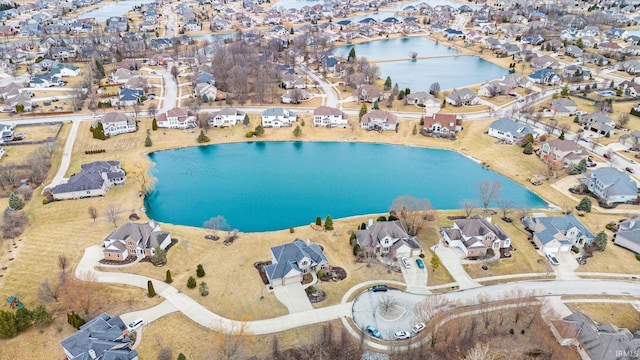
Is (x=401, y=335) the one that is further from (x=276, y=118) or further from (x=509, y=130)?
(x=276, y=118)

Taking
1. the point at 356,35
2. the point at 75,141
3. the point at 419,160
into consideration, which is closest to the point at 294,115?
the point at 419,160

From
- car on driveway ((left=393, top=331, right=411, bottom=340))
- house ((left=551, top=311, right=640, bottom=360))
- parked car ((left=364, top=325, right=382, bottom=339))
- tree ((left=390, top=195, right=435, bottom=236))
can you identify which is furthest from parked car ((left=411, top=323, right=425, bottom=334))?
tree ((left=390, top=195, right=435, bottom=236))

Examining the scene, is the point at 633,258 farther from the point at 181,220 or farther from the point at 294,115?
the point at 294,115

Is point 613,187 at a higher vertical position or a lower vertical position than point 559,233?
lower

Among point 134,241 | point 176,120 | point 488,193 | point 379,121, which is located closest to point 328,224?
point 134,241

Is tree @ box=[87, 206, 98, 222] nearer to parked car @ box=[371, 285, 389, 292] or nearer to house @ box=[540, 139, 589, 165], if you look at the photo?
parked car @ box=[371, 285, 389, 292]

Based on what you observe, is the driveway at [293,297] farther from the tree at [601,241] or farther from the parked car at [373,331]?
the tree at [601,241]

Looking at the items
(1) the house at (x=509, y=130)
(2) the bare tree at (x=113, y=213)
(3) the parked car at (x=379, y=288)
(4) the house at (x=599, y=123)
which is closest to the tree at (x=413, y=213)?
(3) the parked car at (x=379, y=288)
